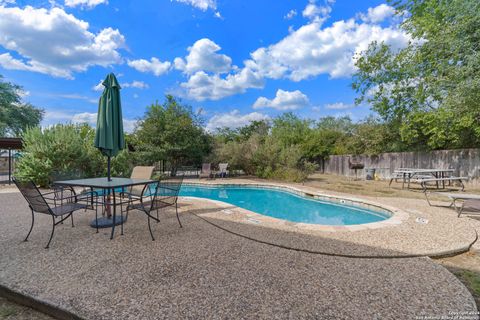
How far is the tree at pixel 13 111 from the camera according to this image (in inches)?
664

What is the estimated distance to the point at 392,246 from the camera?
118 inches

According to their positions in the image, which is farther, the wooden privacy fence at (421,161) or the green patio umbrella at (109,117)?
the wooden privacy fence at (421,161)

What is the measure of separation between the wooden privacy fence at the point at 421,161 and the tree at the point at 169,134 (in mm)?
9628

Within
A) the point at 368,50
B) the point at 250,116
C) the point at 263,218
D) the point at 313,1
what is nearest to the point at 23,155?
the point at 263,218

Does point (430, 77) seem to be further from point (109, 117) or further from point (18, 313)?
point (18, 313)

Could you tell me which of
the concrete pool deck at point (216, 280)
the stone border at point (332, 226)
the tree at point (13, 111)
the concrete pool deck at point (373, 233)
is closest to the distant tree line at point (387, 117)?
the tree at point (13, 111)

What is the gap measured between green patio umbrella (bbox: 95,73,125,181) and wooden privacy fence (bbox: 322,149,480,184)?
1231 centimetres

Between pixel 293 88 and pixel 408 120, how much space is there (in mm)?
11670

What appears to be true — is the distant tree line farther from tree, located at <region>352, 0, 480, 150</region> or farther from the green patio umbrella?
the green patio umbrella

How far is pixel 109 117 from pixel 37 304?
274 centimetres

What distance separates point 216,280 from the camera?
214 cm

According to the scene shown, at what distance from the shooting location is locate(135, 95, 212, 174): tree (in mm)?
12383

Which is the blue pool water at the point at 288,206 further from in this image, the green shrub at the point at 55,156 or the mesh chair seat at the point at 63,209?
the mesh chair seat at the point at 63,209

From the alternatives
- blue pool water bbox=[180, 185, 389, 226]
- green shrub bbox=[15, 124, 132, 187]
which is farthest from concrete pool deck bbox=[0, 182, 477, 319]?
green shrub bbox=[15, 124, 132, 187]
